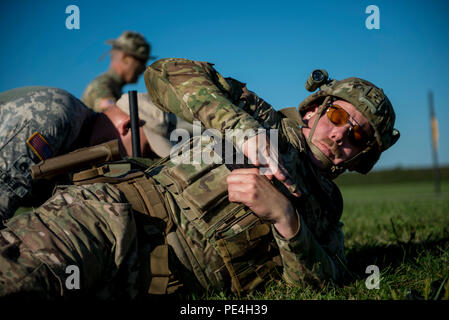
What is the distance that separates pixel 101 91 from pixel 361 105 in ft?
17.1

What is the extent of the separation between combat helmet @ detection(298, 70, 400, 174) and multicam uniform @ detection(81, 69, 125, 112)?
432 cm

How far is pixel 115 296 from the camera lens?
2.04 meters

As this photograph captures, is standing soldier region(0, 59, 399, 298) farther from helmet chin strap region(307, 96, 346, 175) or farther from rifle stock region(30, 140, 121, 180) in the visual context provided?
rifle stock region(30, 140, 121, 180)

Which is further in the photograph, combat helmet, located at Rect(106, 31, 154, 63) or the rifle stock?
combat helmet, located at Rect(106, 31, 154, 63)

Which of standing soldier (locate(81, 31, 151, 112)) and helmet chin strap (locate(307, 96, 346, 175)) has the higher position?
standing soldier (locate(81, 31, 151, 112))

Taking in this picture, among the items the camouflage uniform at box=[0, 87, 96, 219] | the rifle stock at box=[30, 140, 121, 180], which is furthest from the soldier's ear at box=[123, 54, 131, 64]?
the rifle stock at box=[30, 140, 121, 180]

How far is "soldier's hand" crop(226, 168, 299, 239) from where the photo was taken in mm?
2154

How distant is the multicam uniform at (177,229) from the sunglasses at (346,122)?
378mm

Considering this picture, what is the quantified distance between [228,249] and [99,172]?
0.98m

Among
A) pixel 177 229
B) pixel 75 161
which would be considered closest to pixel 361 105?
pixel 177 229

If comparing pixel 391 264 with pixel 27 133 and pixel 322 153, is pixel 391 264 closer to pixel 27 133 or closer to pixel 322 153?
pixel 322 153
